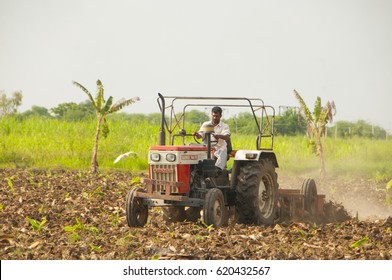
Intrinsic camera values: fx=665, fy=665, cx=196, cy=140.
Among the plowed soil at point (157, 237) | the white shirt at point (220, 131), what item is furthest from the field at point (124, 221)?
the white shirt at point (220, 131)

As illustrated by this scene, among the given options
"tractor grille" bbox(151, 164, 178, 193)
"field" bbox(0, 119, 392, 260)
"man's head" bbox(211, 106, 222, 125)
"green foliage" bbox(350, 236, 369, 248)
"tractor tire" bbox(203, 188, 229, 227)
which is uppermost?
"man's head" bbox(211, 106, 222, 125)

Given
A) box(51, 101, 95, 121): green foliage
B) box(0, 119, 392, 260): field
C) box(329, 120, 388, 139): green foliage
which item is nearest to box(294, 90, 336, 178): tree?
box(0, 119, 392, 260): field

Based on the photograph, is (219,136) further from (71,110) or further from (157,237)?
(71,110)

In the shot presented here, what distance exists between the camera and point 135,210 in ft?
30.5

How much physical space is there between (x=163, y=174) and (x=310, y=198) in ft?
10.1

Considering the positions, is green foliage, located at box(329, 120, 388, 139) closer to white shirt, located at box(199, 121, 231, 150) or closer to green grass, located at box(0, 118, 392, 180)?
green grass, located at box(0, 118, 392, 180)

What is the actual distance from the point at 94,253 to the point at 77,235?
1.02m

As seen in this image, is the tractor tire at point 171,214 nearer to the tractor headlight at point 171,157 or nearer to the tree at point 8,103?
the tractor headlight at point 171,157

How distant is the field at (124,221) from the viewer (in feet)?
24.4

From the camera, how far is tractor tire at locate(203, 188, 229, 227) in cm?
880

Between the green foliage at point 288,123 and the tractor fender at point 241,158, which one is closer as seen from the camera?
the tractor fender at point 241,158

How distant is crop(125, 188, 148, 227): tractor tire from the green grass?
1352 cm

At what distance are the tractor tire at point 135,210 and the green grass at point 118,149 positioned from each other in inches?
532

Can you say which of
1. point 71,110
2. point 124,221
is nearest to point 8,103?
point 71,110
